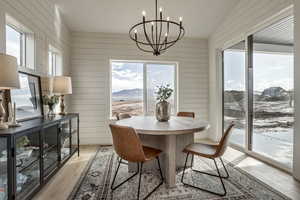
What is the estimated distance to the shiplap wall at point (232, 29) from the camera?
9.44ft

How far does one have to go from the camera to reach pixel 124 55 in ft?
14.2

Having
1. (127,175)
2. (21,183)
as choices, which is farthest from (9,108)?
(127,175)

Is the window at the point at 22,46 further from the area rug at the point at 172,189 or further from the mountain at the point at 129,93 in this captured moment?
the mountain at the point at 129,93

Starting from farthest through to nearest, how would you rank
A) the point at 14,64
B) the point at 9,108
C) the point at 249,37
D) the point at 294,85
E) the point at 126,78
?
1. the point at 126,78
2. the point at 249,37
3. the point at 294,85
4. the point at 9,108
5. the point at 14,64

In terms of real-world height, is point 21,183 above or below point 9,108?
below

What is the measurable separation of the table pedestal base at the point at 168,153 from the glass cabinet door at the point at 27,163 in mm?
1199

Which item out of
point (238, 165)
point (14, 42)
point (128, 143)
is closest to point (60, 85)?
point (14, 42)

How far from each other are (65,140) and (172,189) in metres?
1.84

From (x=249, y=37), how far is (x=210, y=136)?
243 cm

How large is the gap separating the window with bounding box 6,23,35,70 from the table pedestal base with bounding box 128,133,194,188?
2.03 m

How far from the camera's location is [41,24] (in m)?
2.88

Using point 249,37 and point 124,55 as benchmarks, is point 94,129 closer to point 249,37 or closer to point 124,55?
point 124,55

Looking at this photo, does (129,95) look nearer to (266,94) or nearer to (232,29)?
(232,29)

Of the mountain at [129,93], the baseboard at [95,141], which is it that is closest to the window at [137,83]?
the mountain at [129,93]
